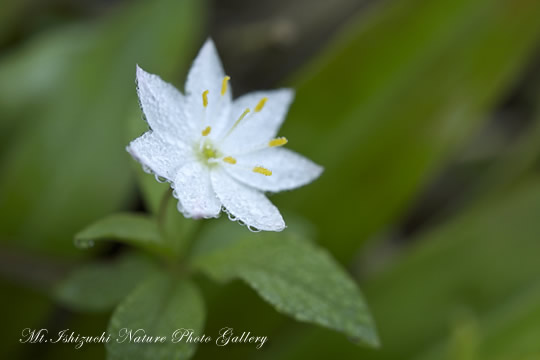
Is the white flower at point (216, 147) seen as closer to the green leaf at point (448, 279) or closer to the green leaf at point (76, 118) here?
the green leaf at point (76, 118)

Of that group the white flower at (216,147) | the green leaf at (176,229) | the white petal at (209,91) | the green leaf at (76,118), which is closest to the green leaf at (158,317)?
the green leaf at (176,229)

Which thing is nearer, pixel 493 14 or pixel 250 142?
pixel 250 142

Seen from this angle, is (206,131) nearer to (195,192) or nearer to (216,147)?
(216,147)

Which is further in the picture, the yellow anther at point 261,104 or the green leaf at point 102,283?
the green leaf at point 102,283

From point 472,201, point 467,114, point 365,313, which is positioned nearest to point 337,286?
point 365,313

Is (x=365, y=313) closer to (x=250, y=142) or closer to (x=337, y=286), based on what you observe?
(x=337, y=286)

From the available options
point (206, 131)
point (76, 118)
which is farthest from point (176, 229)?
point (76, 118)
